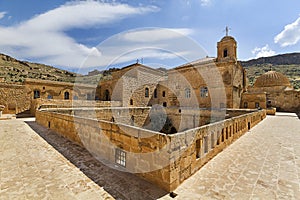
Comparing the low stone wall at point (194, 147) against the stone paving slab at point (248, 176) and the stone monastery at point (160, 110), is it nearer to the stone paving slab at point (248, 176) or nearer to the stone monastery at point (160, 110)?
the stone monastery at point (160, 110)

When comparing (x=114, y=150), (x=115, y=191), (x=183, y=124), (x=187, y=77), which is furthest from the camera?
(x=187, y=77)

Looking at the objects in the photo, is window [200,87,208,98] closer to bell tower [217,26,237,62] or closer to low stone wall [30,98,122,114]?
bell tower [217,26,237,62]

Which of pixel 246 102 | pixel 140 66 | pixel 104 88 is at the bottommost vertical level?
pixel 246 102

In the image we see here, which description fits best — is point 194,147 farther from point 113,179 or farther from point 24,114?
point 24,114

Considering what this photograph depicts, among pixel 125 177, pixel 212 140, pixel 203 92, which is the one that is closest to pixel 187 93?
pixel 203 92

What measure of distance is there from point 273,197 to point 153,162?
6.68 ft

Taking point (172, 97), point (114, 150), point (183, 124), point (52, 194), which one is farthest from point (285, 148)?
point (172, 97)

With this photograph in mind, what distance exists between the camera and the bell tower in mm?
20547

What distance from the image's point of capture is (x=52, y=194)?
269 centimetres

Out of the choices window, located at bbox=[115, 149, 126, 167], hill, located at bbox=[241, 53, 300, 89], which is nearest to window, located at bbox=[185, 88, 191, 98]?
window, located at bbox=[115, 149, 126, 167]

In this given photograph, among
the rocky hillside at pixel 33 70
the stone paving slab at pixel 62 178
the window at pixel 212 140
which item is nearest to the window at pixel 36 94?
the stone paving slab at pixel 62 178

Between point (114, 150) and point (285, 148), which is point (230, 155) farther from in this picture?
point (114, 150)

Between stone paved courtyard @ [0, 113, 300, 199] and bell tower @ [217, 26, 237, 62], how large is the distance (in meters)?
17.9

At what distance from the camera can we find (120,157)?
398 cm
